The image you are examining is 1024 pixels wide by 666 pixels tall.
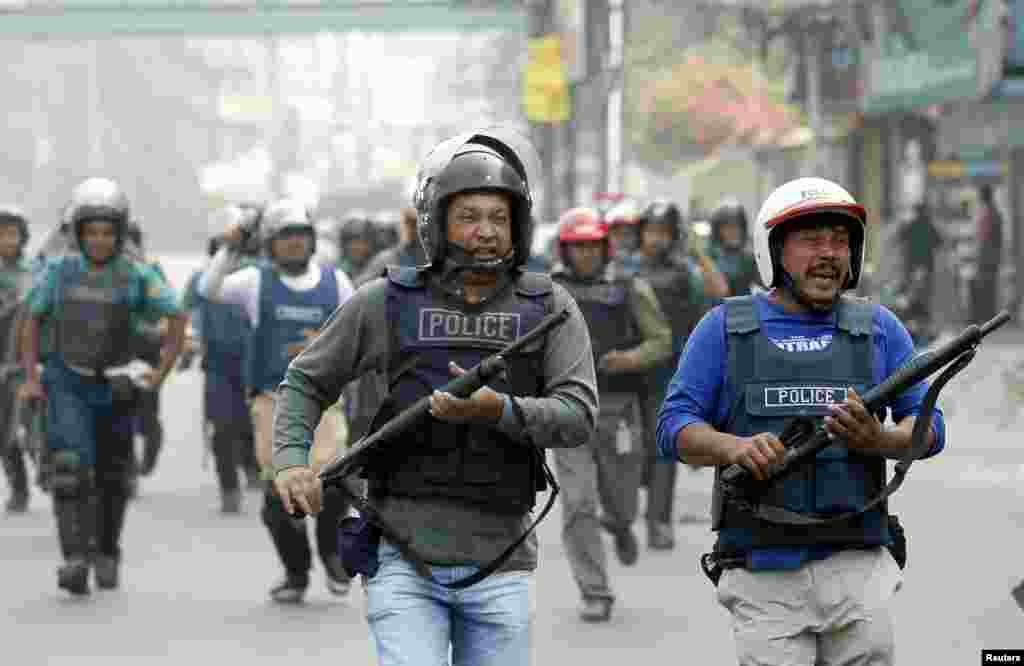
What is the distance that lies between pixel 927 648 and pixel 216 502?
6.86 meters

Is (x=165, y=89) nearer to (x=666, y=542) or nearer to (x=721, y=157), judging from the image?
(x=721, y=157)

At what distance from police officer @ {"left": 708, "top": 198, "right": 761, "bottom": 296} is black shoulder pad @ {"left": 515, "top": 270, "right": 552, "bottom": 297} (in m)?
8.92

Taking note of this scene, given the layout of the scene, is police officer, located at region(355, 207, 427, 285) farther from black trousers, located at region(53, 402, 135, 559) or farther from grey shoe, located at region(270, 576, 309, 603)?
grey shoe, located at region(270, 576, 309, 603)

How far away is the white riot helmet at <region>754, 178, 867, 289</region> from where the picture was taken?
568cm

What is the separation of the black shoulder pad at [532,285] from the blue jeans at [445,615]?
2.14ft

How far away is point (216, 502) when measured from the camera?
15.7 metres

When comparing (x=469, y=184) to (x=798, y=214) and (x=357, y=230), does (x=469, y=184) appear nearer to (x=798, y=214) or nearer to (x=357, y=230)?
(x=798, y=214)

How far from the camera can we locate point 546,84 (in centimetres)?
3225

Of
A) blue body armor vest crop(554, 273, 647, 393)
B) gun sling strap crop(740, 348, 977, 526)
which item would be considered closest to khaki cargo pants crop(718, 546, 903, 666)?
gun sling strap crop(740, 348, 977, 526)

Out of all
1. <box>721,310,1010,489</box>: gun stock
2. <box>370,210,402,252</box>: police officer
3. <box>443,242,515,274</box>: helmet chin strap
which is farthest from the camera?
<box>370,210,402,252</box>: police officer

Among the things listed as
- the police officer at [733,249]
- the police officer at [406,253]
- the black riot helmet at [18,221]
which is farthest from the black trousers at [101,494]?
the police officer at [733,249]

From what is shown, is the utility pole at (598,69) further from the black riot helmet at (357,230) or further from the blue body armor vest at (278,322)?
the blue body armor vest at (278,322)

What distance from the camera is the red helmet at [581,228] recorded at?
11.4 metres

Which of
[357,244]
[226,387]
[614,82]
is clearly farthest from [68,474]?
[614,82]
